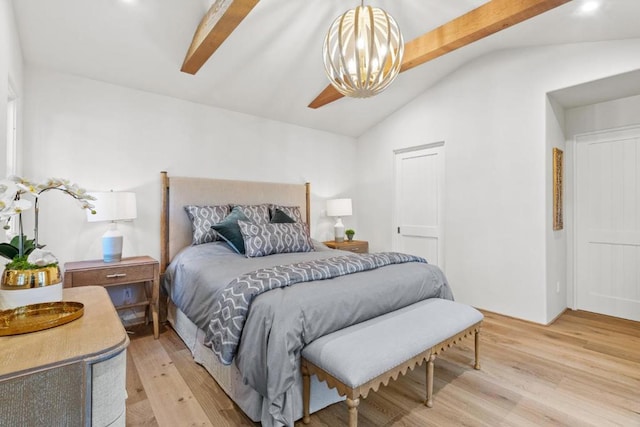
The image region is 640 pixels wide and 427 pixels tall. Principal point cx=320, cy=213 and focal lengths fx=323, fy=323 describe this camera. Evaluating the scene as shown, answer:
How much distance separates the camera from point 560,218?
351 cm

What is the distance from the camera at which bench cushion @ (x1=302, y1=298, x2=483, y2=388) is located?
151 cm

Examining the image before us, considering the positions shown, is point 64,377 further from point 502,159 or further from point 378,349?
point 502,159

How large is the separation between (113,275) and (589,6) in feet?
14.2

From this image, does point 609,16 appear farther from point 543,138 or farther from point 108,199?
point 108,199

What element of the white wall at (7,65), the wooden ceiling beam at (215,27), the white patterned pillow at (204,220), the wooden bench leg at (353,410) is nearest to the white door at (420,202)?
the white patterned pillow at (204,220)

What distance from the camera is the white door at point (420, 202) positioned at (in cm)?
413

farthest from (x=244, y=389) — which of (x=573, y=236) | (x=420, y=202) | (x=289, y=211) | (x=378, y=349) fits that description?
(x=573, y=236)

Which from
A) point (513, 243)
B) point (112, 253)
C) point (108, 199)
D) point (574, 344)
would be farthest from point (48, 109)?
point (574, 344)

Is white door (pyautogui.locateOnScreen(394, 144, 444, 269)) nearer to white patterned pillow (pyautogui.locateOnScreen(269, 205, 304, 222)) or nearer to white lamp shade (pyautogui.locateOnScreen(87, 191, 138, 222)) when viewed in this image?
white patterned pillow (pyautogui.locateOnScreen(269, 205, 304, 222))

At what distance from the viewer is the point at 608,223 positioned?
11.5 feet

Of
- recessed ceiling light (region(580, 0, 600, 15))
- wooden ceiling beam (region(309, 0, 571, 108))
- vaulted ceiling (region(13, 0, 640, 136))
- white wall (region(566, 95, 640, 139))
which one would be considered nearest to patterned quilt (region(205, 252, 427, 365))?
wooden ceiling beam (region(309, 0, 571, 108))

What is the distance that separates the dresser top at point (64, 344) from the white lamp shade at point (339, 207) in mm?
3505

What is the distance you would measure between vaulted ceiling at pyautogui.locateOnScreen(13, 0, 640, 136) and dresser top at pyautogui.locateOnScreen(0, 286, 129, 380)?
2346 millimetres

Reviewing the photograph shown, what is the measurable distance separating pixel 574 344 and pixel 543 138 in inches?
75.5
